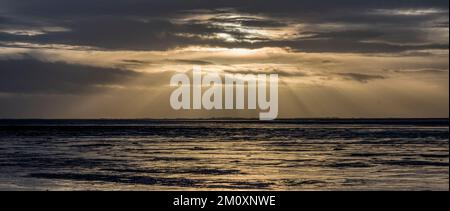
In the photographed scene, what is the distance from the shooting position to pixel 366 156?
41.0m

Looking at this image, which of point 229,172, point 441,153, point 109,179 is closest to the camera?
point 109,179

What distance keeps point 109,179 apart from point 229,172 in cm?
567

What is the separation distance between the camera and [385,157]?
39844 millimetres

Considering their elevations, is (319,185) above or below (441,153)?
below
